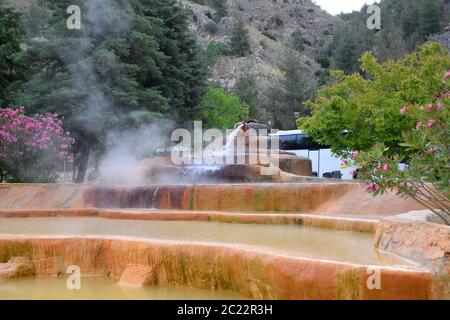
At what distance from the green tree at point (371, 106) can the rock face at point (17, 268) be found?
15533 mm

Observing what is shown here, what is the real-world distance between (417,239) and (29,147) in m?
14.7

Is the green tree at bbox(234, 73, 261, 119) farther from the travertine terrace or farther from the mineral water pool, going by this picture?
the mineral water pool

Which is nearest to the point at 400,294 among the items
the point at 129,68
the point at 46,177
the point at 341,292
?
the point at 341,292

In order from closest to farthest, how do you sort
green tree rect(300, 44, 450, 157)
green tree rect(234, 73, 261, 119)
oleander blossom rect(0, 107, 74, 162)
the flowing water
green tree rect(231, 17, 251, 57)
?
the flowing water, oleander blossom rect(0, 107, 74, 162), green tree rect(300, 44, 450, 157), green tree rect(234, 73, 261, 119), green tree rect(231, 17, 251, 57)

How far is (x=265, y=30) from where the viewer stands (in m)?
109

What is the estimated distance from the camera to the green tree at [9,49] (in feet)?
75.3

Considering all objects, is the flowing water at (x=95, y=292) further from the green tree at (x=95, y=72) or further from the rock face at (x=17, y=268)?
the green tree at (x=95, y=72)

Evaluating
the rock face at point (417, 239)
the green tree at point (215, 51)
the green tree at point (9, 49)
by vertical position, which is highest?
the green tree at point (215, 51)

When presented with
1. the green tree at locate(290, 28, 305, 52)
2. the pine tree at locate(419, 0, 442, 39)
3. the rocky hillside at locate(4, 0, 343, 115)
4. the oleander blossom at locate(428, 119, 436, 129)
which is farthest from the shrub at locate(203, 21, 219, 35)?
the oleander blossom at locate(428, 119, 436, 129)

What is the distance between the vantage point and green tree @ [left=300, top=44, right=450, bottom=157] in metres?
19.7

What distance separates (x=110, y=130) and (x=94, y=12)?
465cm

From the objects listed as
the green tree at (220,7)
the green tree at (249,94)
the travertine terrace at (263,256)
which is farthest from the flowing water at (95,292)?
the green tree at (220,7)

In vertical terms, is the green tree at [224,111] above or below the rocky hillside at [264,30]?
below

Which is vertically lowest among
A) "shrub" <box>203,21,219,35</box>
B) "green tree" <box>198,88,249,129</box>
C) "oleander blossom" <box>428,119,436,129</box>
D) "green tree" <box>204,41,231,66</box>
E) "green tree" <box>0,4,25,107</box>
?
"oleander blossom" <box>428,119,436,129</box>
